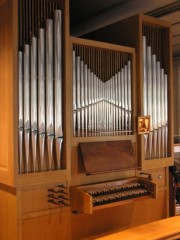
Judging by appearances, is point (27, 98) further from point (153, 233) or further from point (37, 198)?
point (153, 233)

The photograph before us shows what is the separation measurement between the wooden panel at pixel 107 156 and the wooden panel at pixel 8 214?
33.1 inches

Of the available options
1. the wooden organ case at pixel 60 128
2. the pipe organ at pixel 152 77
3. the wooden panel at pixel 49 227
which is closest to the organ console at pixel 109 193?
the wooden organ case at pixel 60 128

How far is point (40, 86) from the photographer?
3.51 m

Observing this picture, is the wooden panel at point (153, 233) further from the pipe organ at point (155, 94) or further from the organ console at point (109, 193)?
the pipe organ at point (155, 94)

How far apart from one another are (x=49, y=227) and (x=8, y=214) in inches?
17.2

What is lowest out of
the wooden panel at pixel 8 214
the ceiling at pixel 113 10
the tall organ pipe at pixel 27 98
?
the wooden panel at pixel 8 214

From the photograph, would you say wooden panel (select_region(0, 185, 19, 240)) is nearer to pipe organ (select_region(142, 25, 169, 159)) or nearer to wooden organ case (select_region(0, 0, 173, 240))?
wooden organ case (select_region(0, 0, 173, 240))

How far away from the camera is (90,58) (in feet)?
13.3

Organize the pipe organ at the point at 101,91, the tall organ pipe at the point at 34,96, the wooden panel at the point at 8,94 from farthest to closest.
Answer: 1. the pipe organ at the point at 101,91
2. the tall organ pipe at the point at 34,96
3. the wooden panel at the point at 8,94

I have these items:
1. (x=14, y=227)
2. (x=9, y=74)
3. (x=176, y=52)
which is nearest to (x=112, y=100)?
(x=9, y=74)

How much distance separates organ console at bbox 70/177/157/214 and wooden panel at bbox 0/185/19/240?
63 centimetres

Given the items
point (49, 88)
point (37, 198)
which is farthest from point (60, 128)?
point (37, 198)

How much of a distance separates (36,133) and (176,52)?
462cm

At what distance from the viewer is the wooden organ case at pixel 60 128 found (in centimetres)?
341
